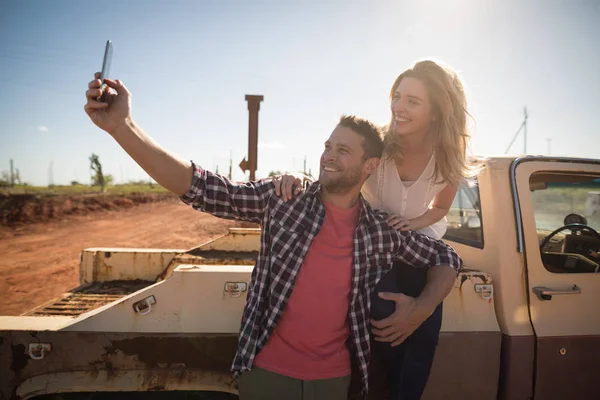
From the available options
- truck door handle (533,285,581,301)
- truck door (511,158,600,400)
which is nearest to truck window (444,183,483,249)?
truck door (511,158,600,400)

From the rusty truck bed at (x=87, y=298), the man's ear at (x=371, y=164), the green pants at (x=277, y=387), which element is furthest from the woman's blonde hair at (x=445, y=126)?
the rusty truck bed at (x=87, y=298)

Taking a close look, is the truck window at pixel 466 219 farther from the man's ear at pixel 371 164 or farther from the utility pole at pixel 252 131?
the utility pole at pixel 252 131

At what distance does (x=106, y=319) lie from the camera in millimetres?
1660

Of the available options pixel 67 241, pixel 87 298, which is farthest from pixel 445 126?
pixel 67 241

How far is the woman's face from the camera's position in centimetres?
193

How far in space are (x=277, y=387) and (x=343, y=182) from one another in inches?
36.5

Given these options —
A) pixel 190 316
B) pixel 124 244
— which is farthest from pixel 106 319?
pixel 124 244

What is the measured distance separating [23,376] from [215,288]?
911 millimetres

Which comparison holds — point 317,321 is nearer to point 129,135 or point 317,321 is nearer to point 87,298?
point 129,135

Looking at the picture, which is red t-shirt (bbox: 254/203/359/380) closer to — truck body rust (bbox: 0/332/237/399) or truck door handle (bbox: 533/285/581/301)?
truck body rust (bbox: 0/332/237/399)

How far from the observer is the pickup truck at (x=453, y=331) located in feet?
5.30

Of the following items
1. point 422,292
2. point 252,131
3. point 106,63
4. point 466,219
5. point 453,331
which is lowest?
point 453,331

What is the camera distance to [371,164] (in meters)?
1.78

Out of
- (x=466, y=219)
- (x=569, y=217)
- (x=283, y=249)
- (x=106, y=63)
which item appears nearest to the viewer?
(x=106, y=63)
